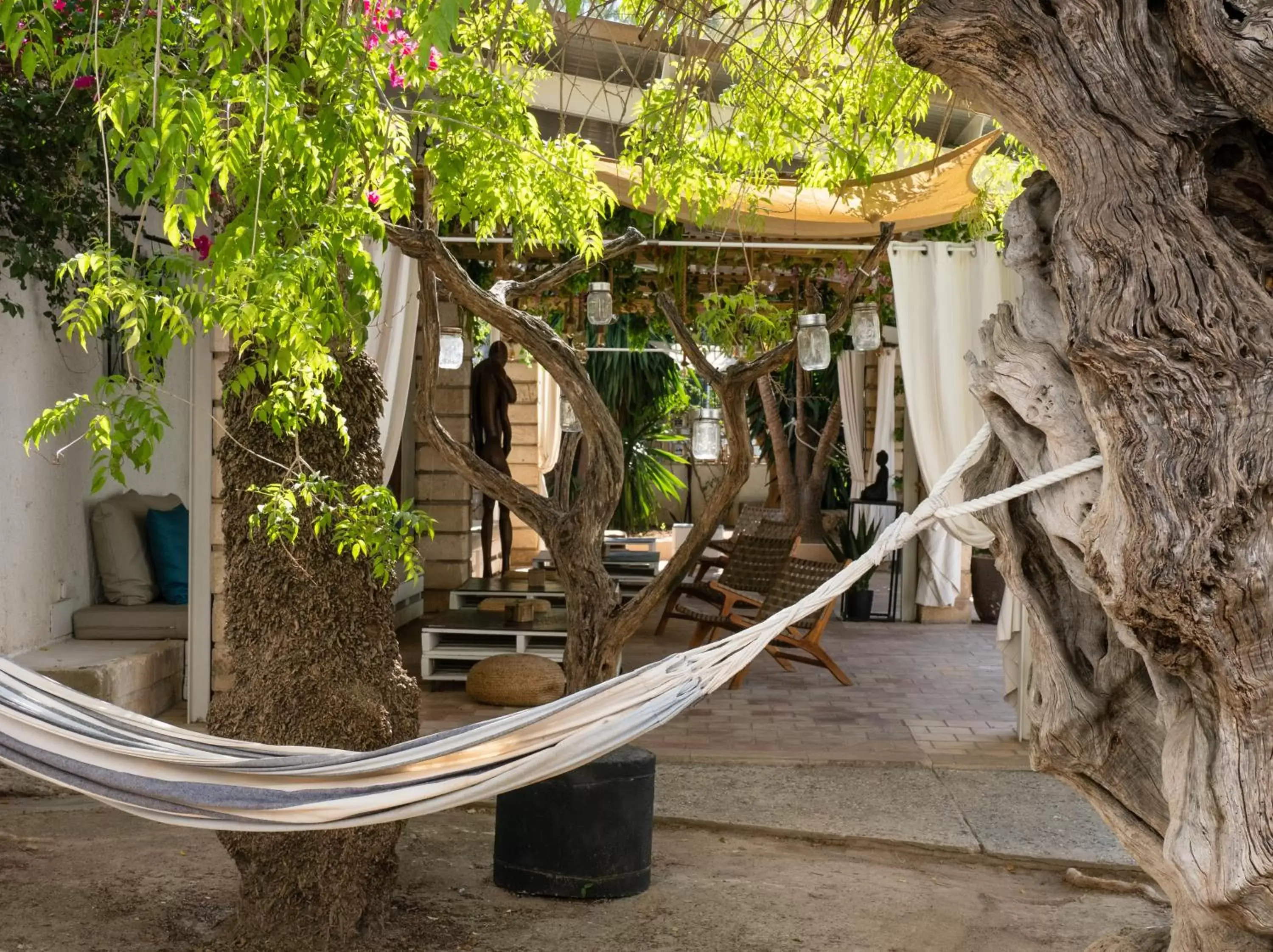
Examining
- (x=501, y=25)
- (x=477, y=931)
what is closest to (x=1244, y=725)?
(x=477, y=931)

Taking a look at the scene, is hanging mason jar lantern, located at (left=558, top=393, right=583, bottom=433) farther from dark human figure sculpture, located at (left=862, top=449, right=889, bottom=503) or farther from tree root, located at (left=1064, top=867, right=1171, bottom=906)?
tree root, located at (left=1064, top=867, right=1171, bottom=906)

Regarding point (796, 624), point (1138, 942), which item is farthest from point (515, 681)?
point (1138, 942)

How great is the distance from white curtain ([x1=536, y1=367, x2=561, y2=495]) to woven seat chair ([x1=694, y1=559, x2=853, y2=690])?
4.80m

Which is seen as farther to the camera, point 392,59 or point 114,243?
point 114,243

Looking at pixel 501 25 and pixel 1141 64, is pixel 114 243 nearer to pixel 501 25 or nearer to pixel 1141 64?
pixel 501 25

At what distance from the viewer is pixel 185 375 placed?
22.5 feet

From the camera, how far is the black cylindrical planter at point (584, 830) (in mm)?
3602

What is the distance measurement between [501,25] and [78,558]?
3.32m

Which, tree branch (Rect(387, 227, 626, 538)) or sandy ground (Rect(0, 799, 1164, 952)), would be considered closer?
sandy ground (Rect(0, 799, 1164, 952))

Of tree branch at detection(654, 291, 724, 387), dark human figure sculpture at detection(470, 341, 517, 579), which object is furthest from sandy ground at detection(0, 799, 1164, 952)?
dark human figure sculpture at detection(470, 341, 517, 579)

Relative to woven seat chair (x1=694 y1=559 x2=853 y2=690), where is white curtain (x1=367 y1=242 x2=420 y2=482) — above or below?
above

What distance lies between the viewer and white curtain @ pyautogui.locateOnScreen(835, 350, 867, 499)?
10859 millimetres

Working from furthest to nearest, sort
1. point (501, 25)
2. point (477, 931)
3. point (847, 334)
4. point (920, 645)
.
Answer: point (847, 334) < point (920, 645) < point (501, 25) < point (477, 931)

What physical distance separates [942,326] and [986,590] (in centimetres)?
380
